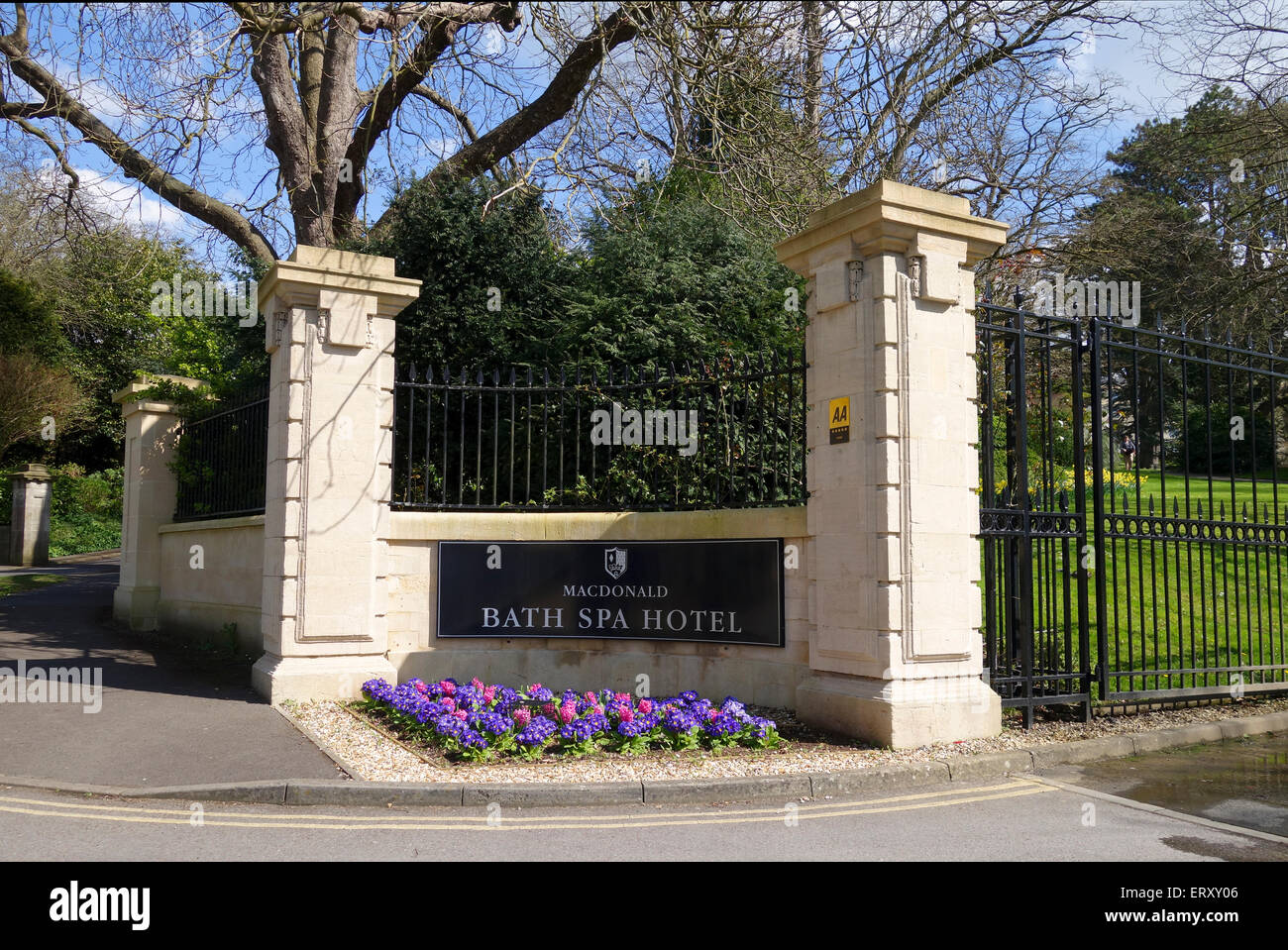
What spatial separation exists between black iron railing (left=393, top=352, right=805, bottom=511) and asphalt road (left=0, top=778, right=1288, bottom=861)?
328cm

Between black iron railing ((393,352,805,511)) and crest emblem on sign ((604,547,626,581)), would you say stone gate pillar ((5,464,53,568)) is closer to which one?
black iron railing ((393,352,805,511))

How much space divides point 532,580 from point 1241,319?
518 inches

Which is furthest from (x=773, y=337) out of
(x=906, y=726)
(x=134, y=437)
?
(x=134, y=437)

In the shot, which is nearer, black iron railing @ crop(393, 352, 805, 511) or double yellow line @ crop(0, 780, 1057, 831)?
double yellow line @ crop(0, 780, 1057, 831)

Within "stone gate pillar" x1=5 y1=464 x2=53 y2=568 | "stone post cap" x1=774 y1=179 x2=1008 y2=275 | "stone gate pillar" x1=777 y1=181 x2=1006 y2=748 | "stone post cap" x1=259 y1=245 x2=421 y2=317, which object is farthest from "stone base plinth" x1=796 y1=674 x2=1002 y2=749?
"stone gate pillar" x1=5 y1=464 x2=53 y2=568

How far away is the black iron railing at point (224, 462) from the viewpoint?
10.3m

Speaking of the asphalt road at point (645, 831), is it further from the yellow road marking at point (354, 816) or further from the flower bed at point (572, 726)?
the flower bed at point (572, 726)

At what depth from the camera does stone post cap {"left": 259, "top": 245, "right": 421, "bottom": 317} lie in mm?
8352

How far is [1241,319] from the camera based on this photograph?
15.0 m

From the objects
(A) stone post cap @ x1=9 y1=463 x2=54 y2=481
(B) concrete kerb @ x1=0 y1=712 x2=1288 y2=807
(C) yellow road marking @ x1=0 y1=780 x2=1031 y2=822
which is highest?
(A) stone post cap @ x1=9 y1=463 x2=54 y2=481

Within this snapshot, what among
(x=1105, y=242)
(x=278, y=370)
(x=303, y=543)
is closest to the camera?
(x=303, y=543)

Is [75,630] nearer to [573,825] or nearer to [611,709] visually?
[611,709]

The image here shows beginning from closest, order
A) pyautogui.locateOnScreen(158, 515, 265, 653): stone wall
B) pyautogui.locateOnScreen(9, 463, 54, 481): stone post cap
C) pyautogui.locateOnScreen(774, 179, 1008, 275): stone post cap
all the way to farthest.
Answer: pyautogui.locateOnScreen(774, 179, 1008, 275): stone post cap, pyautogui.locateOnScreen(158, 515, 265, 653): stone wall, pyautogui.locateOnScreen(9, 463, 54, 481): stone post cap

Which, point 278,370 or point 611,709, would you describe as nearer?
point 611,709
